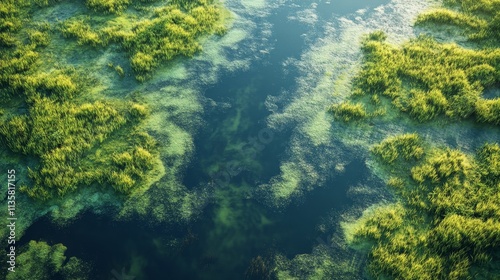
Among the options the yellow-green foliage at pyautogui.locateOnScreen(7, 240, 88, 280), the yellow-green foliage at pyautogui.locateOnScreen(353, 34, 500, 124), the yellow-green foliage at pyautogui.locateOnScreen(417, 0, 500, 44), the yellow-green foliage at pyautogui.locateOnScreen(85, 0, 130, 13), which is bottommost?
the yellow-green foliage at pyautogui.locateOnScreen(7, 240, 88, 280)

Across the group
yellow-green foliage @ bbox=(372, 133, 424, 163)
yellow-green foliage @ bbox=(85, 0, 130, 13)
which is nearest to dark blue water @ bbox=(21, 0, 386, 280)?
yellow-green foliage @ bbox=(372, 133, 424, 163)

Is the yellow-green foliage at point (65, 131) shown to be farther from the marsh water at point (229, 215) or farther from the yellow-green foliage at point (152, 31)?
the yellow-green foliage at point (152, 31)

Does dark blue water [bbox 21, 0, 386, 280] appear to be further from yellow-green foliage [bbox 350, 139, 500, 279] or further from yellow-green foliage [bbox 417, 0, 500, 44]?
yellow-green foliage [bbox 417, 0, 500, 44]

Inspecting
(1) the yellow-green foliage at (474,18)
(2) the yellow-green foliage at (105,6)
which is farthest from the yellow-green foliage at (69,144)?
(1) the yellow-green foliage at (474,18)

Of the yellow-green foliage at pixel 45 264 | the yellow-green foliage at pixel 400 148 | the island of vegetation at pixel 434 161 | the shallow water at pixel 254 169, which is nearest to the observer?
the yellow-green foliage at pixel 45 264

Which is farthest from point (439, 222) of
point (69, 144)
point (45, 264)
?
point (69, 144)

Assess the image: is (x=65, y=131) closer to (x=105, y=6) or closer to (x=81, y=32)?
(x=81, y=32)

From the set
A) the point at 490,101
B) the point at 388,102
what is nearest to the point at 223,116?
the point at 388,102

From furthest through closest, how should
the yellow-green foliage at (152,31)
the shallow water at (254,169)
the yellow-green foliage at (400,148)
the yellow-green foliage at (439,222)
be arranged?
the yellow-green foliage at (152,31), the yellow-green foliage at (400,148), the shallow water at (254,169), the yellow-green foliage at (439,222)
